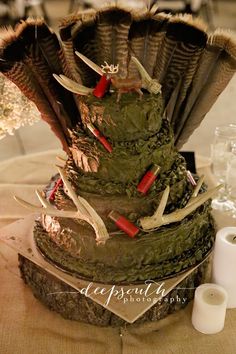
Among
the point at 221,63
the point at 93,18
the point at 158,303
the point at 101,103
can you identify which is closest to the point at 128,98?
the point at 101,103

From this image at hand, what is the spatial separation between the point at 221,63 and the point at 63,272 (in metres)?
A: 0.61

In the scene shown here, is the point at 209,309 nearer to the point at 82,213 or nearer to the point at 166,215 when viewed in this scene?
the point at 166,215

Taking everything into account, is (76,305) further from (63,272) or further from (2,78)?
(2,78)

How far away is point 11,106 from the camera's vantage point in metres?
1.29

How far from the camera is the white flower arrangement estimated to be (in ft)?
4.17

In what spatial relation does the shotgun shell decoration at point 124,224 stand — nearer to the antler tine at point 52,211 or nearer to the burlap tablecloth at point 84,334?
the antler tine at point 52,211

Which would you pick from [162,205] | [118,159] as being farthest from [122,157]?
[162,205]

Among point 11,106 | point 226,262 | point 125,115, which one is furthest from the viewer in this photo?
point 11,106

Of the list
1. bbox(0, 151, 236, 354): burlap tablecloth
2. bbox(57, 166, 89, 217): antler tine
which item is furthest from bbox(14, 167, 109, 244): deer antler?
bbox(0, 151, 236, 354): burlap tablecloth

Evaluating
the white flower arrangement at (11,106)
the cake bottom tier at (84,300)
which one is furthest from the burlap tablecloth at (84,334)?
the white flower arrangement at (11,106)

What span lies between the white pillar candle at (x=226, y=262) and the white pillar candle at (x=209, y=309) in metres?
0.04

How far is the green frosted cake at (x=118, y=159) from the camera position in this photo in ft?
3.47

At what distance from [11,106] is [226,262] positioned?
2.12 ft

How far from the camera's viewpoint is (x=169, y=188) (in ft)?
3.55
